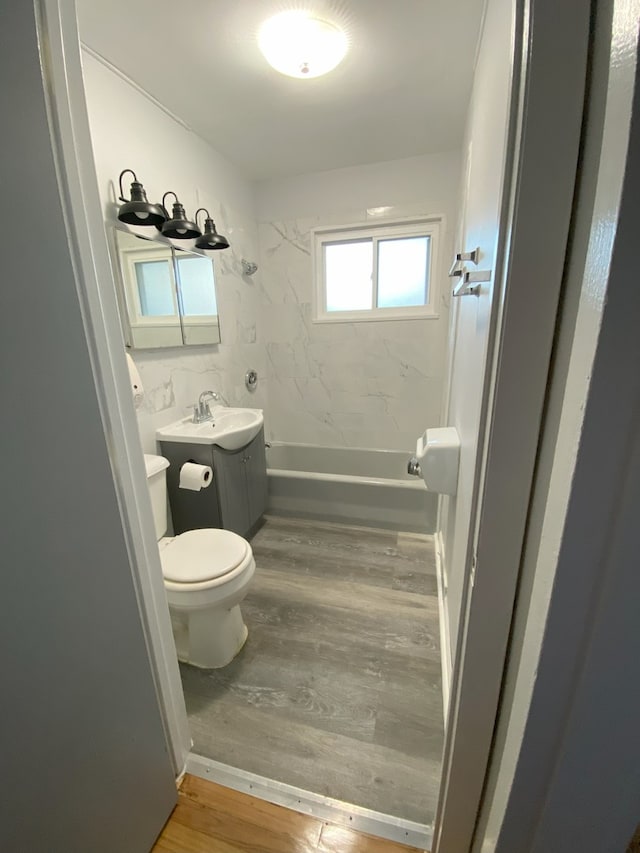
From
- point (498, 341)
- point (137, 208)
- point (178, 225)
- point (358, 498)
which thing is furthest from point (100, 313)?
point (358, 498)

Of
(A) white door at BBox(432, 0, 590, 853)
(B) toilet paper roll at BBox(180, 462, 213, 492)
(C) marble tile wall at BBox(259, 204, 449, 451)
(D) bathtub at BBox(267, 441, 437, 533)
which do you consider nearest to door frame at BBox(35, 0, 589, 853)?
(A) white door at BBox(432, 0, 590, 853)

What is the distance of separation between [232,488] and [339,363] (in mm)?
1481

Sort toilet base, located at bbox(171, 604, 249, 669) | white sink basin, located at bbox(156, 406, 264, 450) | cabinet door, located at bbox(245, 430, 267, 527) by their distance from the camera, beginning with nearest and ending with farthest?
toilet base, located at bbox(171, 604, 249, 669)
white sink basin, located at bbox(156, 406, 264, 450)
cabinet door, located at bbox(245, 430, 267, 527)

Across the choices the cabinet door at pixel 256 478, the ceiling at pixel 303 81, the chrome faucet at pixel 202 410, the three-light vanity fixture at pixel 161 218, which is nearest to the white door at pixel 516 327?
the ceiling at pixel 303 81

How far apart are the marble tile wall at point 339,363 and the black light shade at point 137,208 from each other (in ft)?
4.50

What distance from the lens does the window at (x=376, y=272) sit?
2.67m

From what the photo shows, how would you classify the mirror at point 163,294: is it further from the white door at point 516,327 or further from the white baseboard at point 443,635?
the white baseboard at point 443,635

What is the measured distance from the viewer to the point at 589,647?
404 mm

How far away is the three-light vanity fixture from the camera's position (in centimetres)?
155

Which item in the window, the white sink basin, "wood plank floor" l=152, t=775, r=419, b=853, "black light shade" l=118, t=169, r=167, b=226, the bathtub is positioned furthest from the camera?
the window

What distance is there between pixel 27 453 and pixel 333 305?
2.69 meters

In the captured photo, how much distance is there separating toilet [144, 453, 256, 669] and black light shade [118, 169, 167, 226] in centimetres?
116

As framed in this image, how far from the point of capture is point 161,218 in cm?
167

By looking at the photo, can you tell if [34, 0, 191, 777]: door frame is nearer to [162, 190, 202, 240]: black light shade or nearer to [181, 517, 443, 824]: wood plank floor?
[181, 517, 443, 824]: wood plank floor
